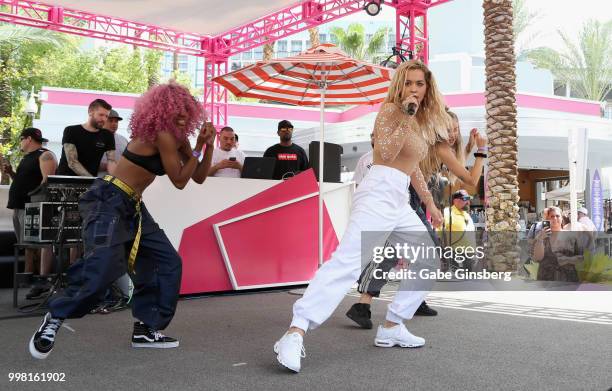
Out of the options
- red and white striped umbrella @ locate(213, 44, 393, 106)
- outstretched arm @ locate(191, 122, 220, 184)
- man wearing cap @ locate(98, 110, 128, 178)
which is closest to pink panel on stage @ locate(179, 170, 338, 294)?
man wearing cap @ locate(98, 110, 128, 178)

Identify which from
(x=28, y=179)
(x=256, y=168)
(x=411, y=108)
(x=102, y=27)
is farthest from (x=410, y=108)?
(x=102, y=27)

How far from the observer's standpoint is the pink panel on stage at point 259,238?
5820mm

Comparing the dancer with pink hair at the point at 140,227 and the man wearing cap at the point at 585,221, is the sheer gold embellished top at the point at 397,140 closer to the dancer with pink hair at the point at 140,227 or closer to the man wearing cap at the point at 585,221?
the dancer with pink hair at the point at 140,227

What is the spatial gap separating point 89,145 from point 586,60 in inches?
1228

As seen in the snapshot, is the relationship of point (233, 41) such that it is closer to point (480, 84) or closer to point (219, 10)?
point (219, 10)

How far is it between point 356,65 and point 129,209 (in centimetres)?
391

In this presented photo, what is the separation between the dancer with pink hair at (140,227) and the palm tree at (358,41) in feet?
106

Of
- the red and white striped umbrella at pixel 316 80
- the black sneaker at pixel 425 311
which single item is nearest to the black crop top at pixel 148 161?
the black sneaker at pixel 425 311

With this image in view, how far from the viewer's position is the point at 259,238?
625cm

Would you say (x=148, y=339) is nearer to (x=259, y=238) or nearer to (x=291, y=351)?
(x=291, y=351)

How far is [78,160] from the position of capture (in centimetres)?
528

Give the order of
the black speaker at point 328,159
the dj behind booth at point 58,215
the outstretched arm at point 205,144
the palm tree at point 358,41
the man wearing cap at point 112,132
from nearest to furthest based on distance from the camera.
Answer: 1. the outstretched arm at point 205,144
2. the dj behind booth at point 58,215
3. the man wearing cap at point 112,132
4. the black speaker at point 328,159
5. the palm tree at point 358,41

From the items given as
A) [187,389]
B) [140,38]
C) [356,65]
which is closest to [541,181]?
[140,38]

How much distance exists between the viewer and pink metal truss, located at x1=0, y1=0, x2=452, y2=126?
10609 millimetres
